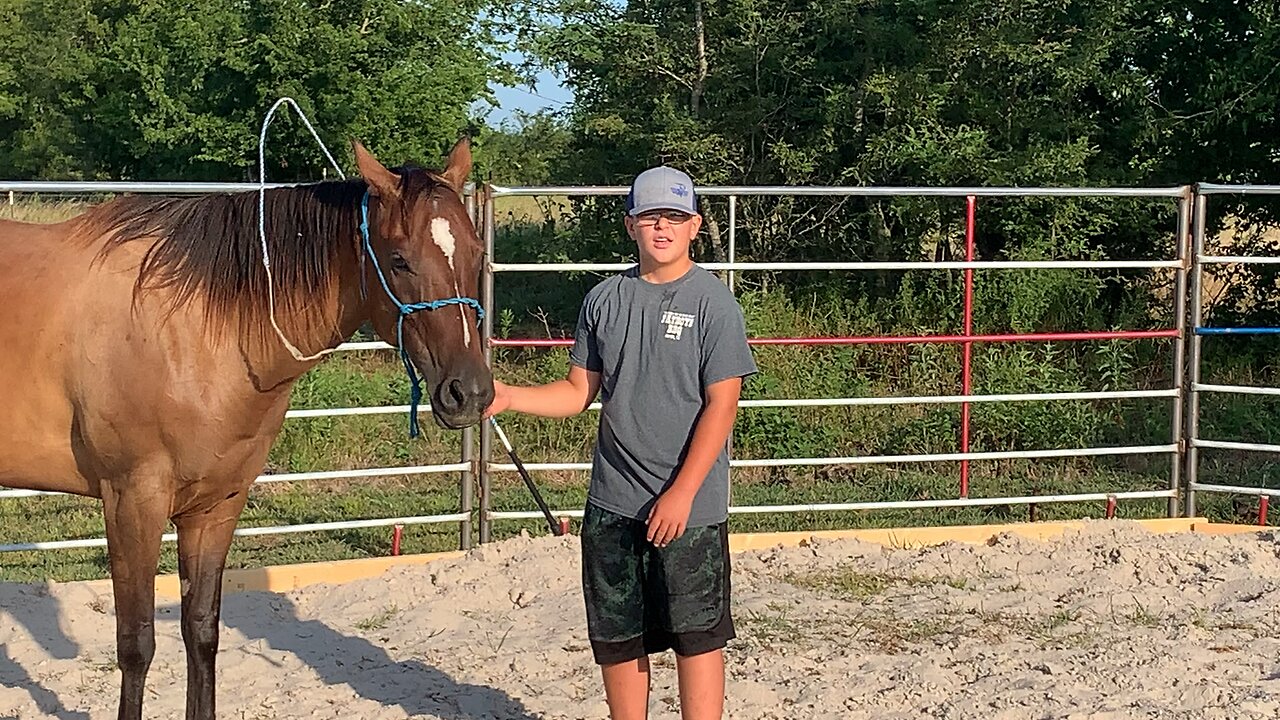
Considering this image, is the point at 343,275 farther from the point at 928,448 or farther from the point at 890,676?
the point at 928,448

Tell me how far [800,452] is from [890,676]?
366 centimetres

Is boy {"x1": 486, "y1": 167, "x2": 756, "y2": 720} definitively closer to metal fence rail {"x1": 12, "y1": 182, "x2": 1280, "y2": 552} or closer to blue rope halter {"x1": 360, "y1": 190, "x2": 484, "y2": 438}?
blue rope halter {"x1": 360, "y1": 190, "x2": 484, "y2": 438}

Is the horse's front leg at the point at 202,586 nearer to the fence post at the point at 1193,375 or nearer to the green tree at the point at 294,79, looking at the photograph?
the fence post at the point at 1193,375

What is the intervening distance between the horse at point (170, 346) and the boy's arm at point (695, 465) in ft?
2.89

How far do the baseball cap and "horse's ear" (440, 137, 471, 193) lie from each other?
1.79 ft

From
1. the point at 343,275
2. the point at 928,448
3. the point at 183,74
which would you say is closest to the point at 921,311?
the point at 928,448

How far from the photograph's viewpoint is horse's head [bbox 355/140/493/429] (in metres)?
2.85

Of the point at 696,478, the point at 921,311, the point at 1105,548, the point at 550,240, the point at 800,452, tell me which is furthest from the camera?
the point at 550,240

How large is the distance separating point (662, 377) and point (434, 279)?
591mm

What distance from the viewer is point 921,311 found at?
9234 millimetres

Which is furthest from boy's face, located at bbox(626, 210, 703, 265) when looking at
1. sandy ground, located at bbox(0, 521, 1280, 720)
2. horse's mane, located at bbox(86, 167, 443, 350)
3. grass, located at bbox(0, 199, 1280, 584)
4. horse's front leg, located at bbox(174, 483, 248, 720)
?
grass, located at bbox(0, 199, 1280, 584)

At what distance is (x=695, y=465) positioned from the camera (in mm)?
2771

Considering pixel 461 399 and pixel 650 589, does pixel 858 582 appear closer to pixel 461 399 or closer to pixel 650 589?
pixel 650 589

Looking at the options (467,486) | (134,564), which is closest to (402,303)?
(134,564)
